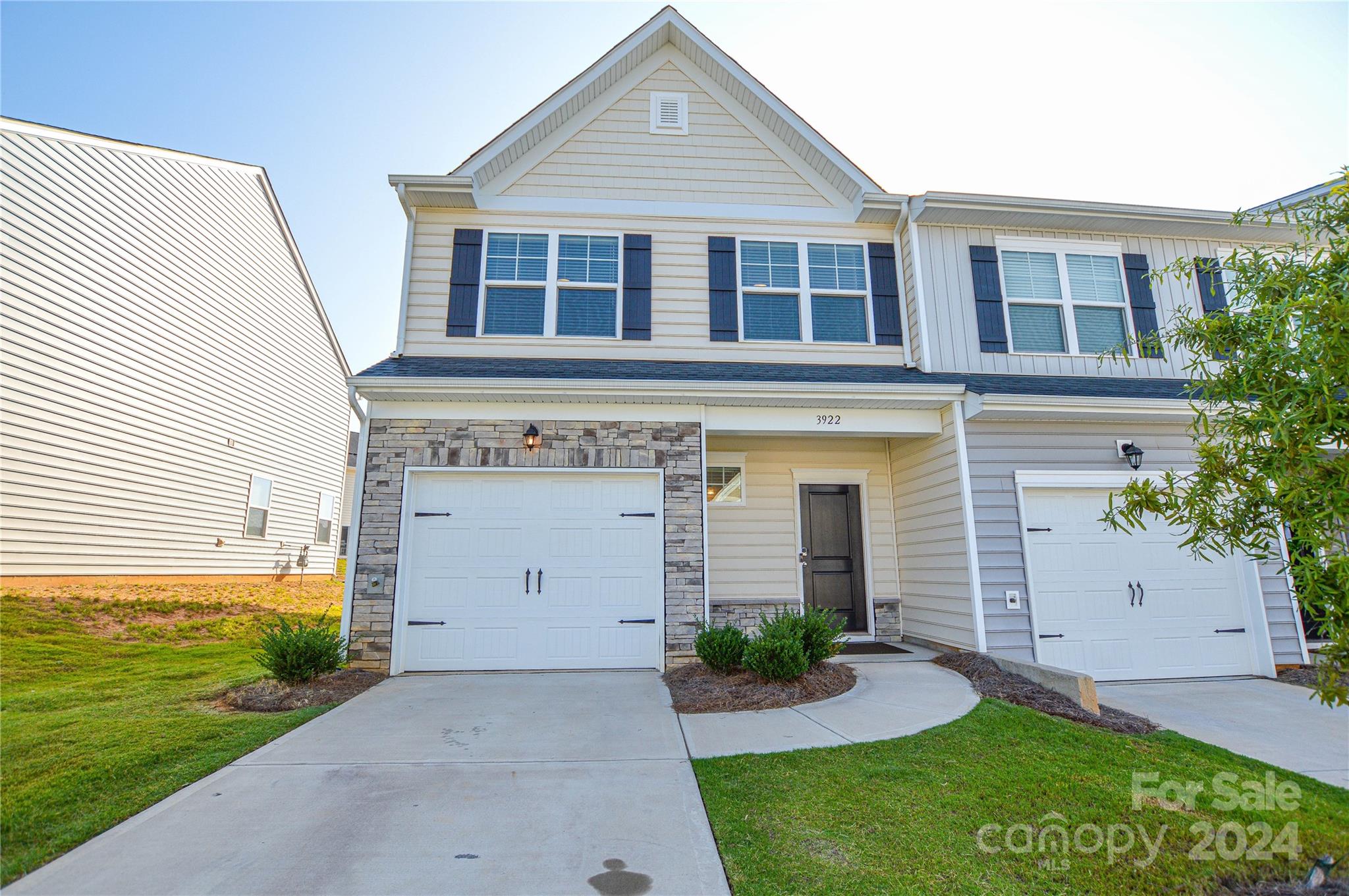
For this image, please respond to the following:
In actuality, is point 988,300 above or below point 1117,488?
above

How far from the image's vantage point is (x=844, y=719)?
15.9 feet

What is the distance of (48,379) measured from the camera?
9.06 meters

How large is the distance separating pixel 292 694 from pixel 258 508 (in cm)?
977

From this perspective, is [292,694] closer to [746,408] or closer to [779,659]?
[779,659]

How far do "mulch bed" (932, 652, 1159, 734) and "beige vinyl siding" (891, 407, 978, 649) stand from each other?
39cm

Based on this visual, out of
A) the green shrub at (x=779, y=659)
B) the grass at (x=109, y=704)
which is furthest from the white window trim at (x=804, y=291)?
the grass at (x=109, y=704)

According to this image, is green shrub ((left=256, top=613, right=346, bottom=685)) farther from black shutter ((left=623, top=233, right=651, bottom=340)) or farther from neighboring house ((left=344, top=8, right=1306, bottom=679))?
black shutter ((left=623, top=233, right=651, bottom=340))

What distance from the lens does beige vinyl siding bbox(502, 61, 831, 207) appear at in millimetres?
8273

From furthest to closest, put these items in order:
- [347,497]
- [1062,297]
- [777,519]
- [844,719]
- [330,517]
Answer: [347,497] < [330,517] < [777,519] < [1062,297] < [844,719]

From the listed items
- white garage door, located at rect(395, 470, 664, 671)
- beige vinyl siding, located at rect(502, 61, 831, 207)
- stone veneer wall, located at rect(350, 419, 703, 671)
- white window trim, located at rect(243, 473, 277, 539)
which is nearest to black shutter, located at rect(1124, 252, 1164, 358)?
beige vinyl siding, located at rect(502, 61, 831, 207)

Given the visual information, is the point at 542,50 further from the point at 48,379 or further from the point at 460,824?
the point at 460,824

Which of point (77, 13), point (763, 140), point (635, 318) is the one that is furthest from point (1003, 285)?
point (77, 13)

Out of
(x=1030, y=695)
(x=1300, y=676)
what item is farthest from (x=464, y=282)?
(x=1300, y=676)

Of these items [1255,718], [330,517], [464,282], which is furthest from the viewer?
[330,517]
